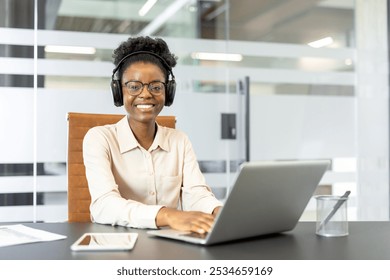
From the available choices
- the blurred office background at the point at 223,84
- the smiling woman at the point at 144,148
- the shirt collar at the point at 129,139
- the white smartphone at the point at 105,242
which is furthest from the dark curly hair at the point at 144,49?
the blurred office background at the point at 223,84

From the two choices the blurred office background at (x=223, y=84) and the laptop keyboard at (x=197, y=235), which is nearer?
the laptop keyboard at (x=197, y=235)

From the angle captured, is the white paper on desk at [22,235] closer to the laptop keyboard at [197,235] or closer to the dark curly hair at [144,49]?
the laptop keyboard at [197,235]

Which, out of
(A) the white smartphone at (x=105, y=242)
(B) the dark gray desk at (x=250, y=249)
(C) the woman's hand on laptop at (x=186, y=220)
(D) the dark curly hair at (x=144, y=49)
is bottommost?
(B) the dark gray desk at (x=250, y=249)

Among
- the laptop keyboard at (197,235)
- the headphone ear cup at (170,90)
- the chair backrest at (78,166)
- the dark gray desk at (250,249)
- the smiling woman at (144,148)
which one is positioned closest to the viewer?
the dark gray desk at (250,249)

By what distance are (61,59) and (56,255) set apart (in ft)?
7.89

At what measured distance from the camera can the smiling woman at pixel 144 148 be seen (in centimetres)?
163

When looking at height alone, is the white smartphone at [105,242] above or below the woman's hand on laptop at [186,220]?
below

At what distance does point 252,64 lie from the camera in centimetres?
353

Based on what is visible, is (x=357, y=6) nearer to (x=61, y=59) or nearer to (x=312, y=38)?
(x=312, y=38)

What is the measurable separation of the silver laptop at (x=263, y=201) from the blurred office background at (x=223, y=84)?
221 centimetres

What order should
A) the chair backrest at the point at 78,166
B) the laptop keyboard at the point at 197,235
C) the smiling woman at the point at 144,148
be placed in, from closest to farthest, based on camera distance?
the laptop keyboard at the point at 197,235, the smiling woman at the point at 144,148, the chair backrest at the point at 78,166

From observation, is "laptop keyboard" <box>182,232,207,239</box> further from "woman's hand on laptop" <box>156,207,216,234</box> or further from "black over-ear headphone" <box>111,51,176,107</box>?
"black over-ear headphone" <box>111,51,176,107</box>

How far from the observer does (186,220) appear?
1.19 m

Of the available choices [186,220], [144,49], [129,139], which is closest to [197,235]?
[186,220]
